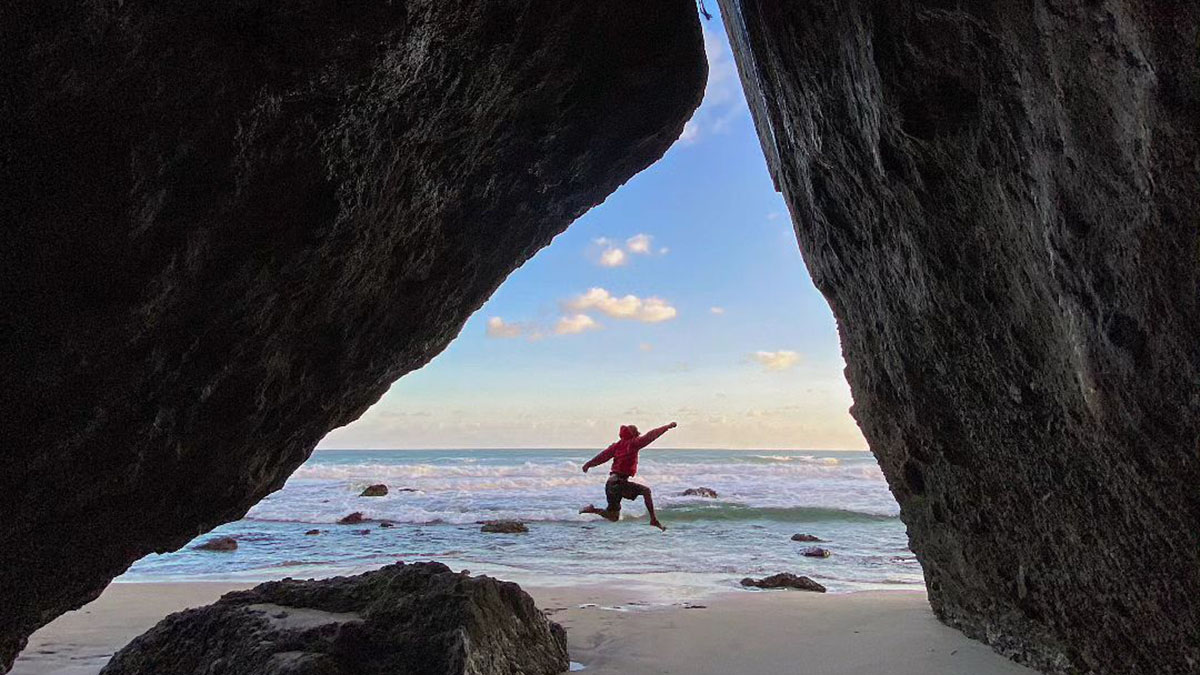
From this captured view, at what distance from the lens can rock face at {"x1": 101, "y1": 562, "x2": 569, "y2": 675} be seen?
10.7ft

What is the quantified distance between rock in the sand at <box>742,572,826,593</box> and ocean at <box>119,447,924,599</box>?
0.28 metres

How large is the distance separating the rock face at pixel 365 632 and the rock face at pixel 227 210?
1.75 feet

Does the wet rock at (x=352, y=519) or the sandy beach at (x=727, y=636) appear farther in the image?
the wet rock at (x=352, y=519)

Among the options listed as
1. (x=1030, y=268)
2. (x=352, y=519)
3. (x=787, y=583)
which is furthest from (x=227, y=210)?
(x=352, y=519)

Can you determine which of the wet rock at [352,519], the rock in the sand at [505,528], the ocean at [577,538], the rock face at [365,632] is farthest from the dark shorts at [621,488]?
the wet rock at [352,519]

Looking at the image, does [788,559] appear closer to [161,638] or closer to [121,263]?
[161,638]

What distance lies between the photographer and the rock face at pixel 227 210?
2.18 metres

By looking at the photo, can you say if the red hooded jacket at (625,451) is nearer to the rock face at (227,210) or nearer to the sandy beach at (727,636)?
the sandy beach at (727,636)

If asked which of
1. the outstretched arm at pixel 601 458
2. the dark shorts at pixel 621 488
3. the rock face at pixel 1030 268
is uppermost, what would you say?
the rock face at pixel 1030 268

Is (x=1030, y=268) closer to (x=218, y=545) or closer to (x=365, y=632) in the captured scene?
(x=365, y=632)

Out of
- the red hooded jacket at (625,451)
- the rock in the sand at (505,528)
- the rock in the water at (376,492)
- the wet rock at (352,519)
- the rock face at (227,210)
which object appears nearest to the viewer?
the rock face at (227,210)

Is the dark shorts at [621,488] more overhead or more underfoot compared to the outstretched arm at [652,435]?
more underfoot

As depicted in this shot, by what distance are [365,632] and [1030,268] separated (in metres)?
3.23

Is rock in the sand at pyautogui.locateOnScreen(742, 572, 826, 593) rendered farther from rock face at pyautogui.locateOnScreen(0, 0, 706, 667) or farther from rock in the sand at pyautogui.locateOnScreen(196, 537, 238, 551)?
rock in the sand at pyautogui.locateOnScreen(196, 537, 238, 551)
